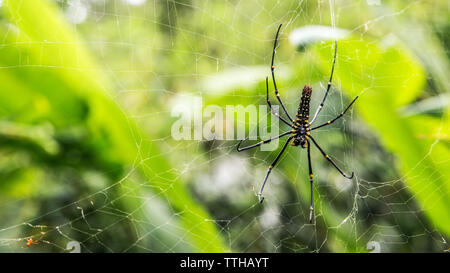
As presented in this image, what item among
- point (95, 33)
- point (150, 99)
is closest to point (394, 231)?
point (150, 99)

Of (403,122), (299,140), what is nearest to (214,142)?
(299,140)

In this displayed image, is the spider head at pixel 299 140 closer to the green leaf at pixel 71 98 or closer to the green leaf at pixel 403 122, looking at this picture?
the green leaf at pixel 403 122

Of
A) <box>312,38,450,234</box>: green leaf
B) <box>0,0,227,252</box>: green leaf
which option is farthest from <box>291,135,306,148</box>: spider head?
<box>0,0,227,252</box>: green leaf

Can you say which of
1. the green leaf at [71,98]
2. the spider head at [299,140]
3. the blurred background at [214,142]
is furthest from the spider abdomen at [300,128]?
the green leaf at [71,98]

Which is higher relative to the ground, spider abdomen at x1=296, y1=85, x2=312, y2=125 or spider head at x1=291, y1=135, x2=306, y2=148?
spider abdomen at x1=296, y1=85, x2=312, y2=125

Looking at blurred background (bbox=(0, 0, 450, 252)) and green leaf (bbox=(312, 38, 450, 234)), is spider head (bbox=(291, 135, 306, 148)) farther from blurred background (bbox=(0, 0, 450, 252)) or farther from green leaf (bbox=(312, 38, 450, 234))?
green leaf (bbox=(312, 38, 450, 234))

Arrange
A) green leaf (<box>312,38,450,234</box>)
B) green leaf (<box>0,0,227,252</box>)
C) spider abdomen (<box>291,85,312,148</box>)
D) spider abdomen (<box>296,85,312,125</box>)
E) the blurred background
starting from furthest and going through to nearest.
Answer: spider abdomen (<box>291,85,312,148</box>)
spider abdomen (<box>296,85,312,125</box>)
green leaf (<box>312,38,450,234</box>)
the blurred background
green leaf (<box>0,0,227,252</box>)

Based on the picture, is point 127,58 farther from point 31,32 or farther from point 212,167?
point 31,32

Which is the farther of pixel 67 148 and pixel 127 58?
pixel 127 58
